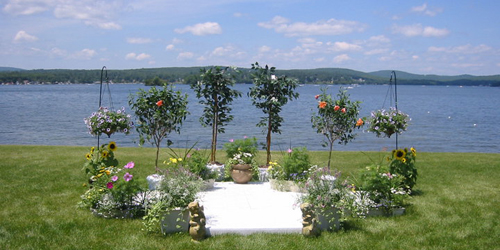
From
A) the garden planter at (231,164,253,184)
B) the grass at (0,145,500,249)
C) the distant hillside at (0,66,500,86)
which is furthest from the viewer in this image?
the distant hillside at (0,66,500,86)

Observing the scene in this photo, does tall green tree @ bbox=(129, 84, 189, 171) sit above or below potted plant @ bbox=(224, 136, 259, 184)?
above

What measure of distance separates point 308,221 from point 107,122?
450cm

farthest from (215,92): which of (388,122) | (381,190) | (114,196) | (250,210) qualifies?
(381,190)

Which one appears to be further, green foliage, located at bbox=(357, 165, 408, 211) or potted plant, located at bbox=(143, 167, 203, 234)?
green foliage, located at bbox=(357, 165, 408, 211)

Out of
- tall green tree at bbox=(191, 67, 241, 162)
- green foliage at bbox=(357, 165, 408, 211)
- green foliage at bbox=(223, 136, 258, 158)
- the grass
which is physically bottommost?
the grass

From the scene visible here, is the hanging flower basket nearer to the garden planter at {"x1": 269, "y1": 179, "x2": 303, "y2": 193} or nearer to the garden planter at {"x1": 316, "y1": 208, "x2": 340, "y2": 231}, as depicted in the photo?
the garden planter at {"x1": 269, "y1": 179, "x2": 303, "y2": 193}

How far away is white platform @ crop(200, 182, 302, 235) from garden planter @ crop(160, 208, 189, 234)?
0.36m

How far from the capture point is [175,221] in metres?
6.61

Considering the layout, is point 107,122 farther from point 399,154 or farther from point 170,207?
point 399,154

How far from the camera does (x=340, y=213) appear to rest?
264 inches

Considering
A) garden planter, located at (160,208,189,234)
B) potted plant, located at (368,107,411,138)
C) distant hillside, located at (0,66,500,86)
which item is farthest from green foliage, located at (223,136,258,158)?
distant hillside, located at (0,66,500,86)

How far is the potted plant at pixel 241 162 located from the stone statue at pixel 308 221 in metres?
3.50

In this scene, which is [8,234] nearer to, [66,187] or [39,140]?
[66,187]

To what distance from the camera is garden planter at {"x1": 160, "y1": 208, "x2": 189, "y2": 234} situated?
258 inches
